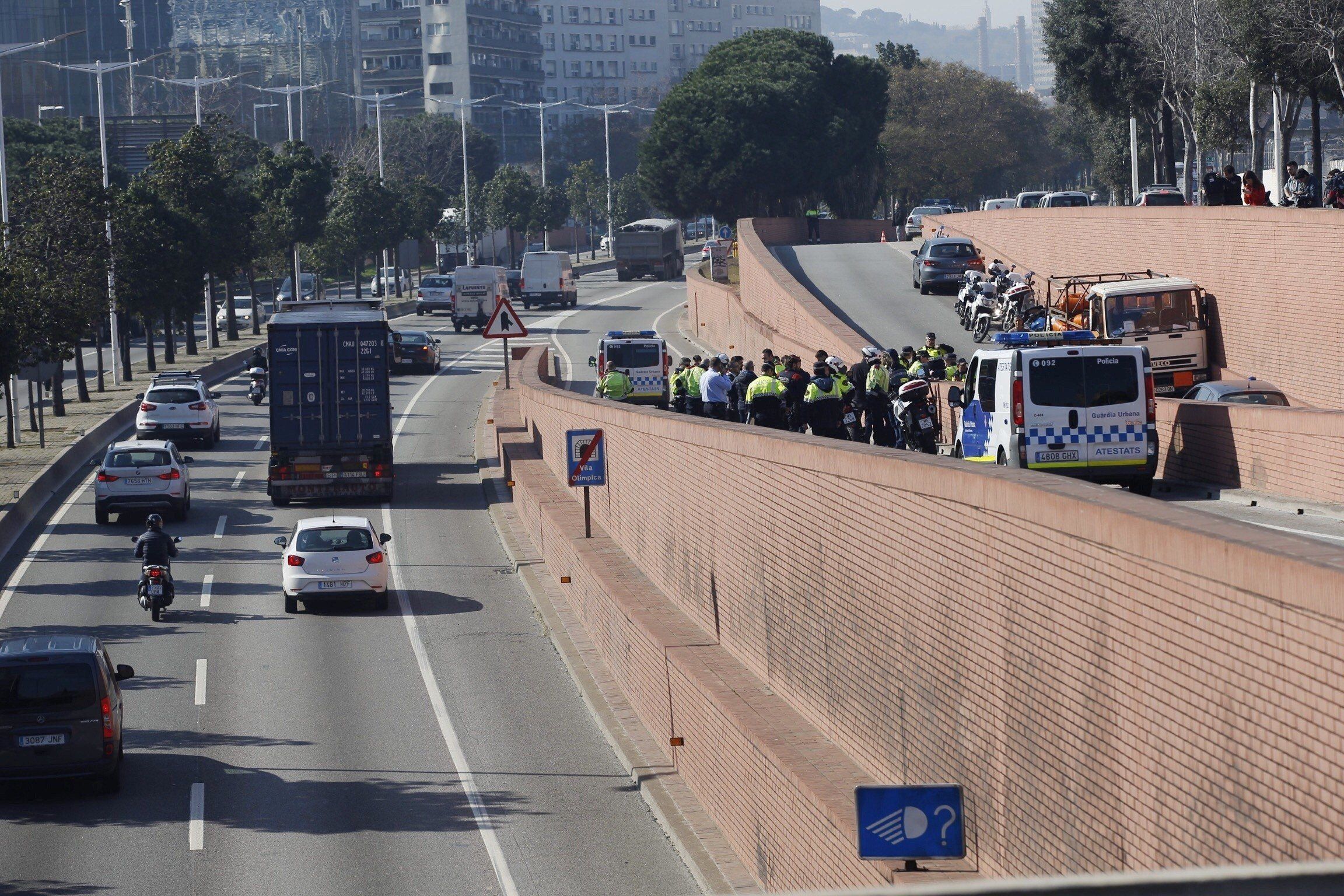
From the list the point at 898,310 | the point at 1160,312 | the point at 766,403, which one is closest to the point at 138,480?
the point at 766,403

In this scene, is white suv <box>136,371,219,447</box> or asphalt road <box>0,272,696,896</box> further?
white suv <box>136,371,219,447</box>

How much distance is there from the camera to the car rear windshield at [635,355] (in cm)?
3806

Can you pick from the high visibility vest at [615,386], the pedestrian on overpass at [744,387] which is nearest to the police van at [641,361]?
the high visibility vest at [615,386]

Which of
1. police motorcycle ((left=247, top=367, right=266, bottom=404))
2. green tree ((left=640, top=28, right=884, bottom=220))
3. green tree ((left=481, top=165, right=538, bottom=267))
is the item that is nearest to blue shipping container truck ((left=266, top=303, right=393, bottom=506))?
police motorcycle ((left=247, top=367, right=266, bottom=404))

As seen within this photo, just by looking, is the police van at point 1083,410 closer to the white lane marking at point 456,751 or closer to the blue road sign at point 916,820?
the white lane marking at point 456,751

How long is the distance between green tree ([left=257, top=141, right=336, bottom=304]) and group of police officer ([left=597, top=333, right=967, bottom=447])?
50.4 metres

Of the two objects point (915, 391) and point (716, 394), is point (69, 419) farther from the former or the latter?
point (915, 391)

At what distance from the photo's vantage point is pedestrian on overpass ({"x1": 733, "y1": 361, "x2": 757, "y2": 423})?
88.1ft

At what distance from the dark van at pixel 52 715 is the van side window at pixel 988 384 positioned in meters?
10.6

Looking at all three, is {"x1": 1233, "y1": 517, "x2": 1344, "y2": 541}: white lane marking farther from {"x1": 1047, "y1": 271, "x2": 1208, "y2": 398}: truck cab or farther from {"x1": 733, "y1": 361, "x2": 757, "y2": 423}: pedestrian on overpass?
{"x1": 1047, "y1": 271, "x2": 1208, "y2": 398}: truck cab

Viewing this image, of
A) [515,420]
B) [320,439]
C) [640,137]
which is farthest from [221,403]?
[640,137]

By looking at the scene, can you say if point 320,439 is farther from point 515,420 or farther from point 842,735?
point 842,735

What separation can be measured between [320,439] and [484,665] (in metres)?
13.0

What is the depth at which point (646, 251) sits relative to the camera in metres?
96.6
